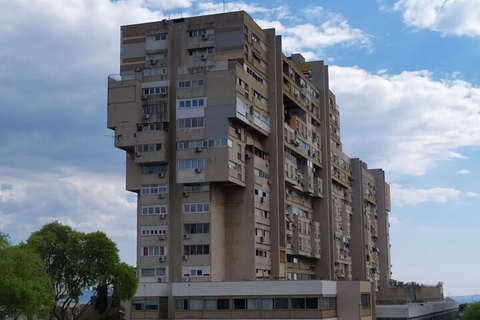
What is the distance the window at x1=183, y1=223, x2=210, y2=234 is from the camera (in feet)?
237

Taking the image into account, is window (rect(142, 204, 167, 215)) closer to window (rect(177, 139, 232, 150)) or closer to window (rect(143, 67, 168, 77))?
window (rect(177, 139, 232, 150))

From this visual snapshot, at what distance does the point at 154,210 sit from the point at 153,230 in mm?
2033

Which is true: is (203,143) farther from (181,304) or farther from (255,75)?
(181,304)

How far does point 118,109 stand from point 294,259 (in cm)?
2865

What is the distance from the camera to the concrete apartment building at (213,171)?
67.7m

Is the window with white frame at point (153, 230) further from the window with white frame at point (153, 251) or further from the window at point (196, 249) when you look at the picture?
the window at point (196, 249)

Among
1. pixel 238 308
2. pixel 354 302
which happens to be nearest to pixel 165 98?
pixel 238 308

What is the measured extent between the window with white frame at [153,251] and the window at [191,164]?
336 inches

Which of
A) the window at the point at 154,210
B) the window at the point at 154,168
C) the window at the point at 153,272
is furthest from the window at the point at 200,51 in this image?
the window at the point at 153,272

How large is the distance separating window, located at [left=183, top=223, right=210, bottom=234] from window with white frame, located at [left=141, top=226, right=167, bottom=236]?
2378 mm

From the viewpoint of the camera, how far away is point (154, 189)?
7456 cm

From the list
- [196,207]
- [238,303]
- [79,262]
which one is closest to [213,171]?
[196,207]

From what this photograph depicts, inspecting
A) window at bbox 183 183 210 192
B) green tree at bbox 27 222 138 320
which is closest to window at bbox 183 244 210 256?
window at bbox 183 183 210 192

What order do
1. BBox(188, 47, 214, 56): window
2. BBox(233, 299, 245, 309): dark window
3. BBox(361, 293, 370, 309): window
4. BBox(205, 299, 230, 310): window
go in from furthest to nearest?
BBox(188, 47, 214, 56): window < BBox(361, 293, 370, 309): window < BBox(205, 299, 230, 310): window < BBox(233, 299, 245, 309): dark window
